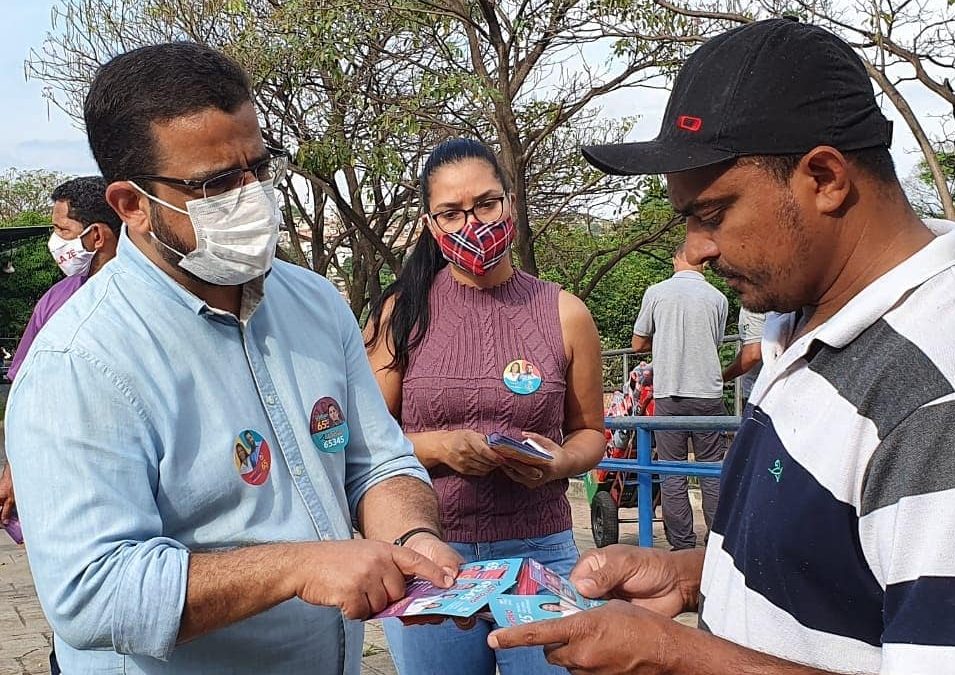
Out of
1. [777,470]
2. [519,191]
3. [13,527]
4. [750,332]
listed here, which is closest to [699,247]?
[777,470]

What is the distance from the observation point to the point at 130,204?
241 cm

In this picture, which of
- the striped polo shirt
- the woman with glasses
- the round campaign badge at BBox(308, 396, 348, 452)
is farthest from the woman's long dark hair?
the striped polo shirt

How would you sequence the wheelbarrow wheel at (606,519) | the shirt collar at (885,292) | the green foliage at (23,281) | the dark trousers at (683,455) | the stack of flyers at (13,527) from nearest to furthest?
1. the shirt collar at (885,292)
2. the stack of flyers at (13,527)
3. the dark trousers at (683,455)
4. the wheelbarrow wheel at (606,519)
5. the green foliage at (23,281)

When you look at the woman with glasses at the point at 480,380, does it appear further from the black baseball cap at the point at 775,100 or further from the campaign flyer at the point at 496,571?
the black baseball cap at the point at 775,100

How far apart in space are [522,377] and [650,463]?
3.25m

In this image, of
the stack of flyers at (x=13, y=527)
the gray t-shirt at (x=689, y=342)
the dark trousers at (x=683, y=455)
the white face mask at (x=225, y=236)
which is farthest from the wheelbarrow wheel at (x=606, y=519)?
the white face mask at (x=225, y=236)

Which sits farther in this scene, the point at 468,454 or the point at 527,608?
the point at 468,454

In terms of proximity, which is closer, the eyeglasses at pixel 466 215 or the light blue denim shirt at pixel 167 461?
the light blue denim shirt at pixel 167 461

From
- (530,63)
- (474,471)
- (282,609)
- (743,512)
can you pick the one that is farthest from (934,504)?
(530,63)

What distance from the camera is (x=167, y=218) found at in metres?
2.40

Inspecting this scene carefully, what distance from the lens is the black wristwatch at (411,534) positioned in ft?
8.16

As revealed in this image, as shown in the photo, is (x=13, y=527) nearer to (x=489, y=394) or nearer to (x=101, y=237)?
(x=101, y=237)

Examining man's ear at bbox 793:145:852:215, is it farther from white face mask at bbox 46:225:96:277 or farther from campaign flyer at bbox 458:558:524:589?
white face mask at bbox 46:225:96:277

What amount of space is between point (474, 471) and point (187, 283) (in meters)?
1.23
